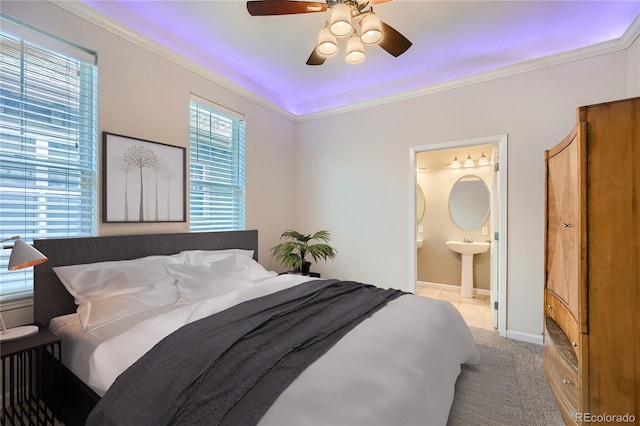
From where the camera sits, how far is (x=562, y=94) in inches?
109

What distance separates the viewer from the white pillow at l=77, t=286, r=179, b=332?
5.69ft

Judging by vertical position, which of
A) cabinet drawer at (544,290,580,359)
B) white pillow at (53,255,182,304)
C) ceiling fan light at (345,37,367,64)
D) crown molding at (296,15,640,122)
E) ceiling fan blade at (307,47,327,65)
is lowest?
cabinet drawer at (544,290,580,359)

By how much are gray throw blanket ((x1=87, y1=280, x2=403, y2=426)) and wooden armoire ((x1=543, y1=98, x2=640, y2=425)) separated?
4.28 ft

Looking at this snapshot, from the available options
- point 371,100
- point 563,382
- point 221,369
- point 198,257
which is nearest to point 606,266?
point 563,382

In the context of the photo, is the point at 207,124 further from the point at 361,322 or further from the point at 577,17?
the point at 577,17

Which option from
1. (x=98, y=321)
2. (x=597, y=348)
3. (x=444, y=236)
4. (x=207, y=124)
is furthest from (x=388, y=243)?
(x=98, y=321)

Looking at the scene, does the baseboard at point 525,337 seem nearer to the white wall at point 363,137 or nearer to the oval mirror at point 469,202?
the white wall at point 363,137

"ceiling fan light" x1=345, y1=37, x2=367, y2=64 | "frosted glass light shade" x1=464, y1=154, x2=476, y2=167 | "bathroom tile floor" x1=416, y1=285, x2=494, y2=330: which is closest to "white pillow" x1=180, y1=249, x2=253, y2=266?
"ceiling fan light" x1=345, y1=37, x2=367, y2=64

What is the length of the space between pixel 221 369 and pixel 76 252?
1.66 m

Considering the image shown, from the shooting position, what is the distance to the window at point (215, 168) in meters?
3.04

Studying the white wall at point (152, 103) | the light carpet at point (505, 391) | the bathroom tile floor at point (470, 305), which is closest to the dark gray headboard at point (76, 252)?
the white wall at point (152, 103)

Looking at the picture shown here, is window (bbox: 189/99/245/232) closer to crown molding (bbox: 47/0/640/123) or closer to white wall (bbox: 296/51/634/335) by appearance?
crown molding (bbox: 47/0/640/123)

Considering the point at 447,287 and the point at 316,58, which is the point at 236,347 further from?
the point at 447,287

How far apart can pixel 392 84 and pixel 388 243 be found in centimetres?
206
